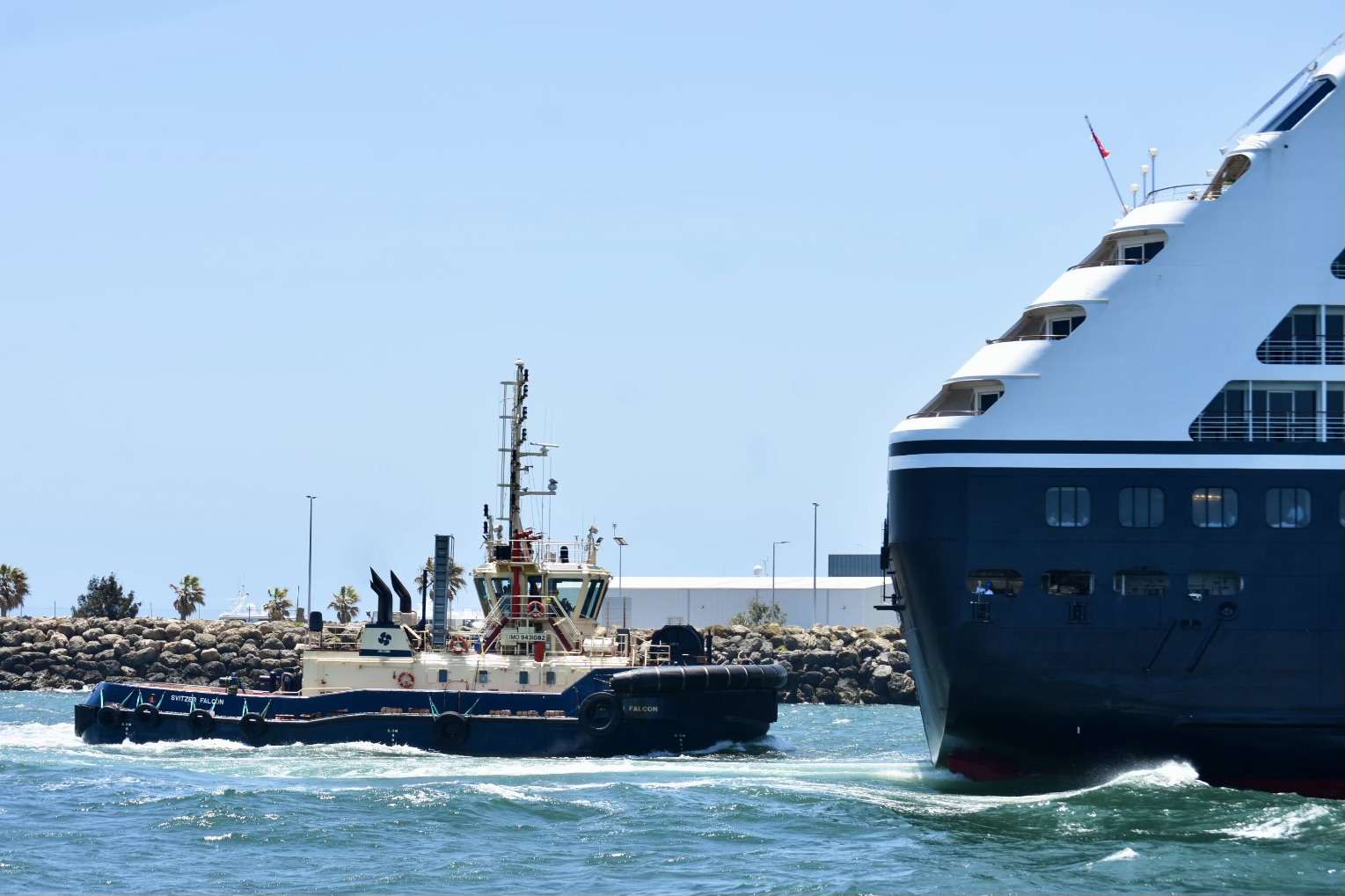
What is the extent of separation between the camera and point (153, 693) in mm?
41625

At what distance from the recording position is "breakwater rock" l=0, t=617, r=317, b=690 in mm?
67125

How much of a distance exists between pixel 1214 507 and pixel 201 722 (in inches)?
902

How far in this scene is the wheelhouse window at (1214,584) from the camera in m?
27.3

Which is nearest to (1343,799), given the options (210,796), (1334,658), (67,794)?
(1334,658)

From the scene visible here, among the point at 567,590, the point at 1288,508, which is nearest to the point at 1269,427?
the point at 1288,508

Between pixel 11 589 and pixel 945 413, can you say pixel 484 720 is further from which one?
pixel 11 589

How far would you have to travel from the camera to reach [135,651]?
6950 centimetres

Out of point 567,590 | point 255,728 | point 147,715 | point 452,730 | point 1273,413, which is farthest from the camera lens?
point 567,590

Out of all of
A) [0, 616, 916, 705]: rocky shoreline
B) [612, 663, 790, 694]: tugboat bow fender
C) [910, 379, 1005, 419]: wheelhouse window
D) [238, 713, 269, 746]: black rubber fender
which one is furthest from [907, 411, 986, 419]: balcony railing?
[0, 616, 916, 705]: rocky shoreline

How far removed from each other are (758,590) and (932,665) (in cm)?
6431

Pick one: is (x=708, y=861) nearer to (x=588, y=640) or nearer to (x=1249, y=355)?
(x=1249, y=355)

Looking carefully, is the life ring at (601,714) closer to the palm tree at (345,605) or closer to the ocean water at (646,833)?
the ocean water at (646,833)

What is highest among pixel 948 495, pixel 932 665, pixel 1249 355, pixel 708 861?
pixel 1249 355

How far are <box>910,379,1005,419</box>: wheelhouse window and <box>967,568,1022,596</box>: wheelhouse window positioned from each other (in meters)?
2.43
